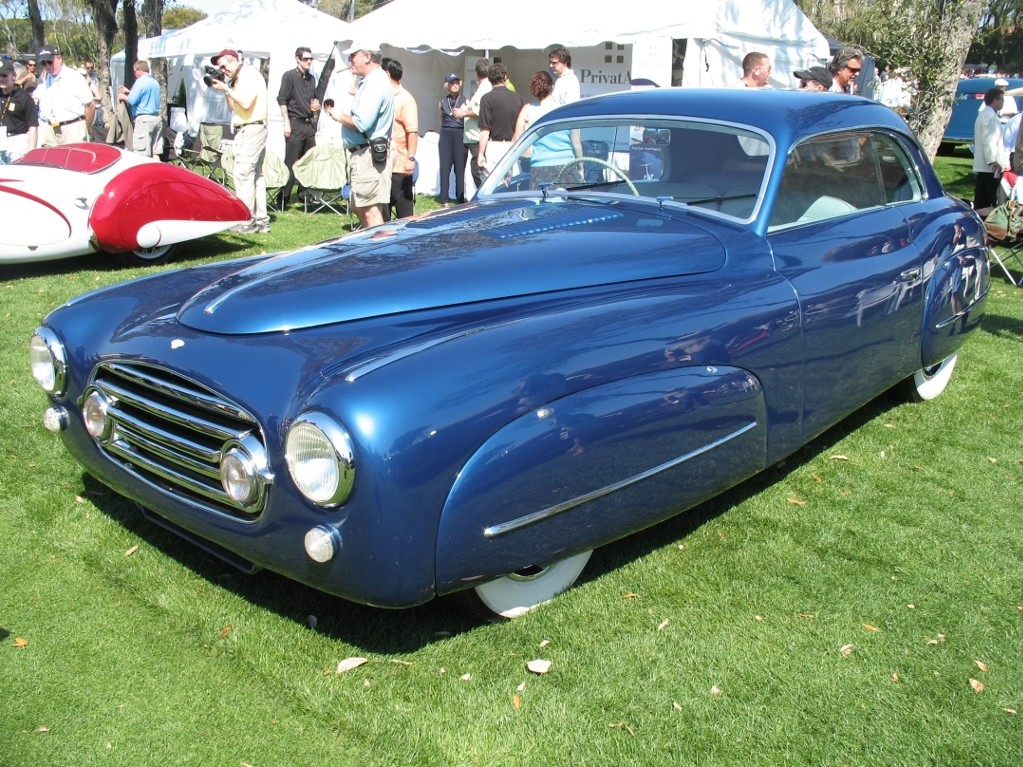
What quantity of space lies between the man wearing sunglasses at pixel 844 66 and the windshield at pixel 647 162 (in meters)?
4.75

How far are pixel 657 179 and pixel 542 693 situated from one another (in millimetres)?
2197

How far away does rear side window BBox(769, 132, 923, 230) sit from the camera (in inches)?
149

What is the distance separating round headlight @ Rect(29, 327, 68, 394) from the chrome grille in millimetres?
190

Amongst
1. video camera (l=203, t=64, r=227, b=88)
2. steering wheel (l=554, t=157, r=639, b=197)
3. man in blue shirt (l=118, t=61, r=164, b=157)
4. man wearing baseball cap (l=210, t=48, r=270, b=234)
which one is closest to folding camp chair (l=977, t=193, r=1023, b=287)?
steering wheel (l=554, t=157, r=639, b=197)

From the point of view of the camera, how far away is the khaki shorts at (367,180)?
7680mm

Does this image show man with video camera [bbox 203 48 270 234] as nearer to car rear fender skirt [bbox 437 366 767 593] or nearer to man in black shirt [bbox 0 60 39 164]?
man in black shirt [bbox 0 60 39 164]

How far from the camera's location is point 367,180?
25.3 feet

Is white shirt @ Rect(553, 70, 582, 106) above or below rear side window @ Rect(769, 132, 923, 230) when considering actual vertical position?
above

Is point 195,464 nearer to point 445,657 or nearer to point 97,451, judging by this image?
point 97,451

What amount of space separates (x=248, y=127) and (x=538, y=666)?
7411 mm

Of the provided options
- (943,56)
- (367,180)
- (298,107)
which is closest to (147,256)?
(367,180)

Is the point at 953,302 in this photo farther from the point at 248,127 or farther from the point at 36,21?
the point at 36,21

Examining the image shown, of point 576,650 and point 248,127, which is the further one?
point 248,127

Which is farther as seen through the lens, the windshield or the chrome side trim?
the windshield
